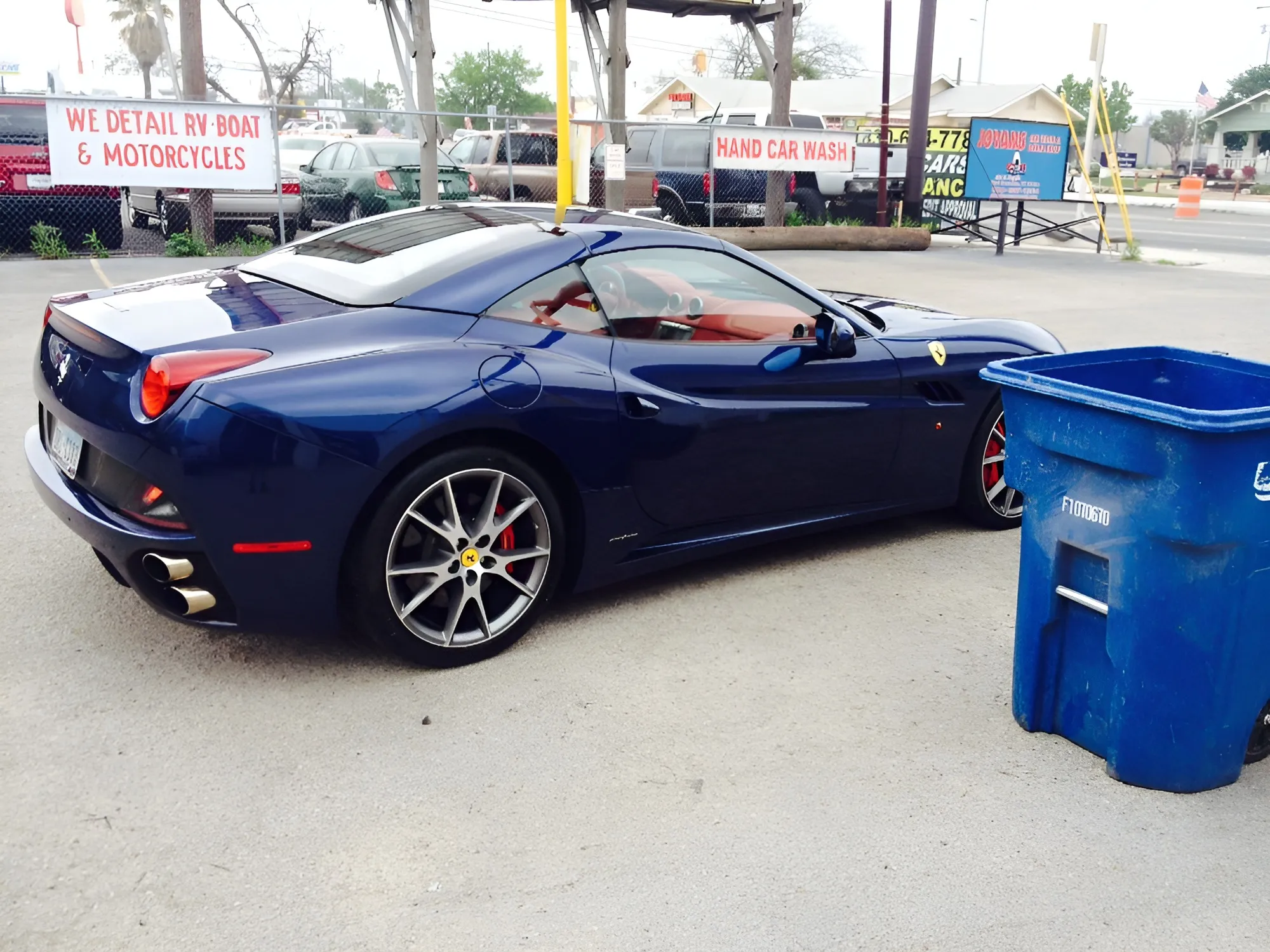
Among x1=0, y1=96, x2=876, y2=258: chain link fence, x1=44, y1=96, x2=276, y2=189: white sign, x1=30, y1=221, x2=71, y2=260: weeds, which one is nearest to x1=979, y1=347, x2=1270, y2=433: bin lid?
x1=0, y1=96, x2=876, y2=258: chain link fence

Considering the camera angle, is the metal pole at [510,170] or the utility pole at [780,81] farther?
the utility pole at [780,81]

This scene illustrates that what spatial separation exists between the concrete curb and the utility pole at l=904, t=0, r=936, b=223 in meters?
2.03

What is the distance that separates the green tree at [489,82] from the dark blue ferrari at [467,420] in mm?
86376

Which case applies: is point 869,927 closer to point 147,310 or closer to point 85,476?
point 85,476

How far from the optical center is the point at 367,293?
13.1 feet

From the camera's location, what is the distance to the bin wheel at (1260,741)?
3.31 m

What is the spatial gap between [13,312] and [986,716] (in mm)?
9234

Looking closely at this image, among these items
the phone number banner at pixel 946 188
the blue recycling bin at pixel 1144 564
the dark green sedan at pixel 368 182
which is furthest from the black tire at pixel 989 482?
the phone number banner at pixel 946 188

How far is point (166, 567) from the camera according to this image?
11.1 feet

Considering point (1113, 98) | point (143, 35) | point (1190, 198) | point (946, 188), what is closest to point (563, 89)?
point (946, 188)

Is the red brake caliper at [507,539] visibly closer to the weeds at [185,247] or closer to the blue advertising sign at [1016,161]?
the weeds at [185,247]

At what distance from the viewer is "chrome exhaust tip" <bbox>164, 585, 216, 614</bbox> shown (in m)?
3.42

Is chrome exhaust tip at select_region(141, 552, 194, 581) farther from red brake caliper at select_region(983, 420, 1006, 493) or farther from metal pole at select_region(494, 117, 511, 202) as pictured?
metal pole at select_region(494, 117, 511, 202)

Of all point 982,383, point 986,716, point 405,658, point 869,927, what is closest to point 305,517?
point 405,658
